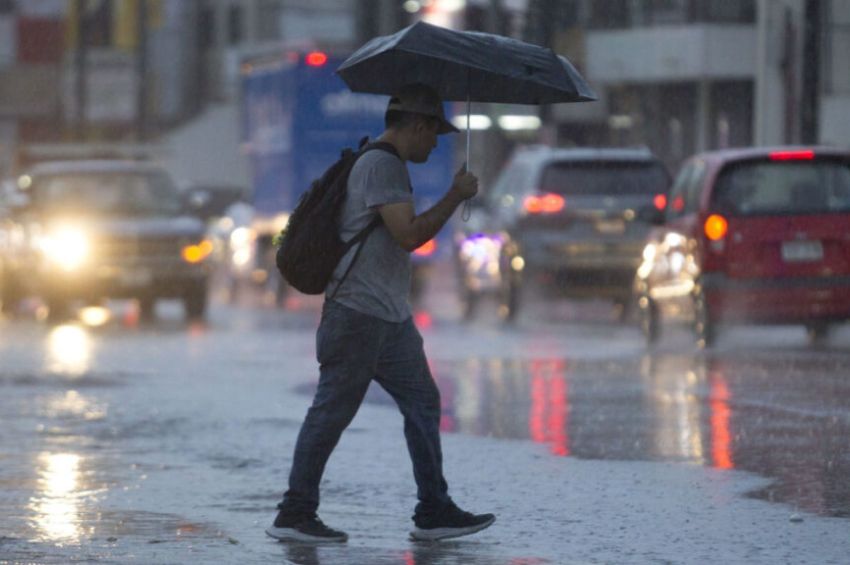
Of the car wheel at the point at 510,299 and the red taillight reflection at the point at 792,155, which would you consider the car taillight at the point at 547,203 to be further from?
the red taillight reflection at the point at 792,155

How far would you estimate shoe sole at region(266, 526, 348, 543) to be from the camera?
8.98m

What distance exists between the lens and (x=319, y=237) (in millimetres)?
9062

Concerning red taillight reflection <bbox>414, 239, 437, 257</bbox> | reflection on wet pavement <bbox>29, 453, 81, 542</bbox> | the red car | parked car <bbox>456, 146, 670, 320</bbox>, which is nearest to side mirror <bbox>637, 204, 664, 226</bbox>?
the red car

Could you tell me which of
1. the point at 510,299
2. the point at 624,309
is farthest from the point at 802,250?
the point at 624,309

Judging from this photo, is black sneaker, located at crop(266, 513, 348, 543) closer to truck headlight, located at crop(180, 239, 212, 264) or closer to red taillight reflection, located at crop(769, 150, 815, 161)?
red taillight reflection, located at crop(769, 150, 815, 161)

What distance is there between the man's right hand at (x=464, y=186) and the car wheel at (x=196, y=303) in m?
17.5

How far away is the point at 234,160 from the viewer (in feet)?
224

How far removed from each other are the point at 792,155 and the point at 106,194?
33.5 ft

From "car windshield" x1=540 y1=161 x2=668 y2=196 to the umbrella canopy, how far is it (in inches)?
585

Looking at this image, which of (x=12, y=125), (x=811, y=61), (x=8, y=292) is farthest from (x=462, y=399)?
(x=12, y=125)

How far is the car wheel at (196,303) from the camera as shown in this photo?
26.3 metres

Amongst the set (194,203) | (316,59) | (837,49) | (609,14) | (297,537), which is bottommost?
(297,537)

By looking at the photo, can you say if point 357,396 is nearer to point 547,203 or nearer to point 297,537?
point 297,537

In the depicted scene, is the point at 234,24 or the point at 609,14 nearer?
the point at 609,14
